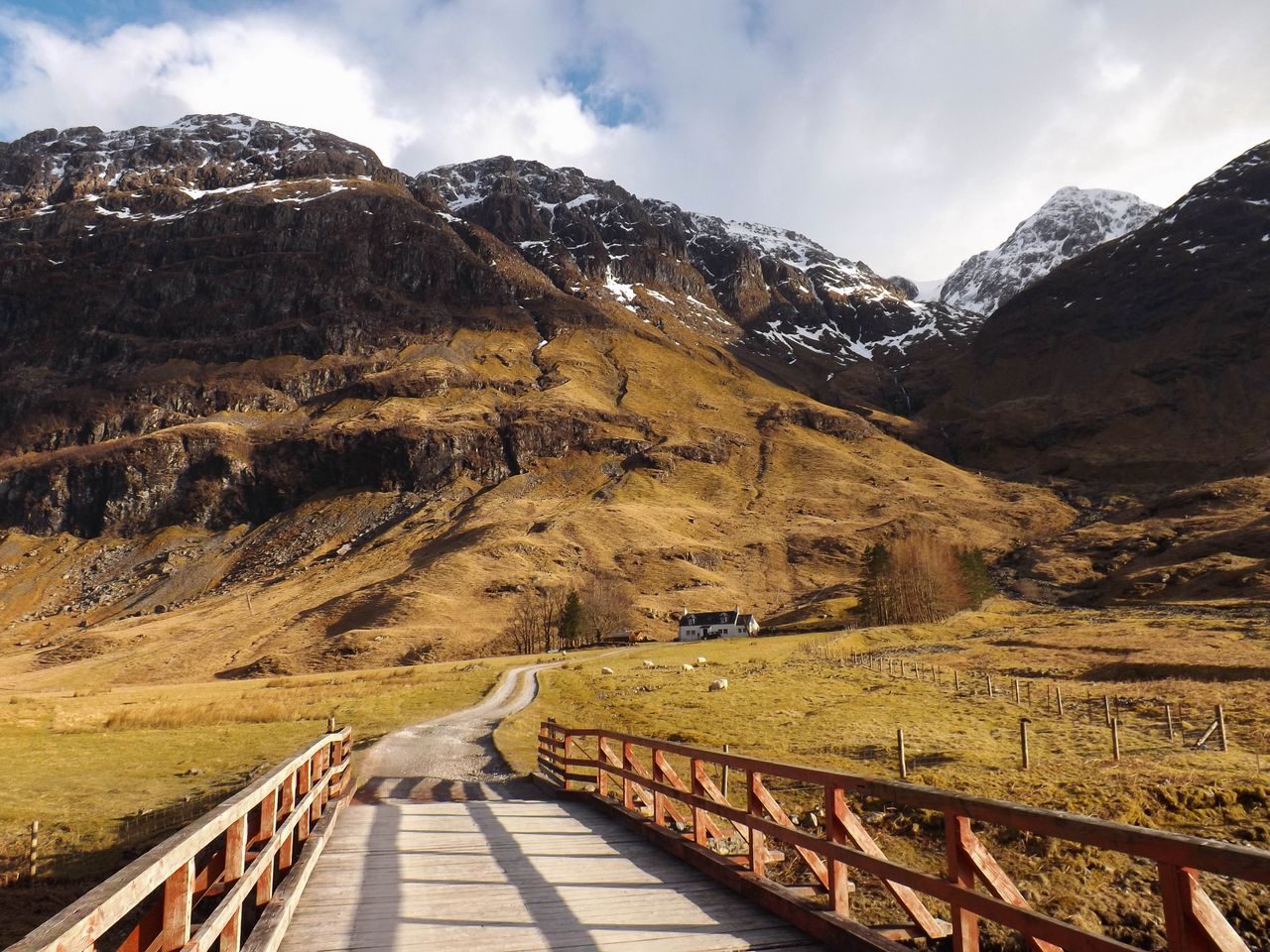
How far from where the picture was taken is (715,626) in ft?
329

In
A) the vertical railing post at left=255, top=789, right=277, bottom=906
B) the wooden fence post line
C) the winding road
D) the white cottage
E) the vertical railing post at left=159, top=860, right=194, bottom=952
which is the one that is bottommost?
the white cottage

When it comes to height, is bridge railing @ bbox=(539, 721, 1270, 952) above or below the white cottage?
above

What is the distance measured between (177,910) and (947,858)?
6.69 metres

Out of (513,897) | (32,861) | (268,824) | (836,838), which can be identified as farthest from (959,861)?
(32,861)

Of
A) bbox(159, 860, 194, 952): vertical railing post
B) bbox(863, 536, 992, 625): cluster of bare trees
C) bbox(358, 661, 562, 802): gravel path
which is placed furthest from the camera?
bbox(863, 536, 992, 625): cluster of bare trees

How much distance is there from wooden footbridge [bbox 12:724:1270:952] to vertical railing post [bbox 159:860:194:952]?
13mm

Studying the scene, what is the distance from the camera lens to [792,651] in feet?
223

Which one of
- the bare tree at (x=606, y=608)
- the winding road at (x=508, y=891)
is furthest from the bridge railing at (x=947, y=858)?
the bare tree at (x=606, y=608)

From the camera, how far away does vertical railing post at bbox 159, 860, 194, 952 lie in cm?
477

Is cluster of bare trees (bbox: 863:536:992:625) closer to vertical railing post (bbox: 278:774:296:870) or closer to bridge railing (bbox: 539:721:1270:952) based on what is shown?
bridge railing (bbox: 539:721:1270:952)

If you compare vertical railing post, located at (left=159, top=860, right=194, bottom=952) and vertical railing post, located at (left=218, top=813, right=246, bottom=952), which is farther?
vertical railing post, located at (left=218, top=813, right=246, bottom=952)

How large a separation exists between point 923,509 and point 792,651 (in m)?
99.0

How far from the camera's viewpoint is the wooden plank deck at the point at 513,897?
643cm

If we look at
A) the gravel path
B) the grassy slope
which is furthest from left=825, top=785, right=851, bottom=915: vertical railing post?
the grassy slope
